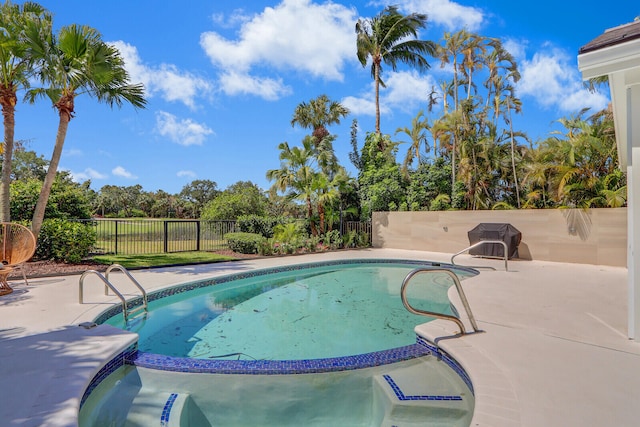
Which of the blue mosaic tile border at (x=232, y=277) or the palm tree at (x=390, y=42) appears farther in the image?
the palm tree at (x=390, y=42)

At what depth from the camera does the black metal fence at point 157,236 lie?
1241 cm

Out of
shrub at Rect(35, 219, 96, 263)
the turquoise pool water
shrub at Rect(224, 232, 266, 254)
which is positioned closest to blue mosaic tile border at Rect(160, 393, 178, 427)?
the turquoise pool water

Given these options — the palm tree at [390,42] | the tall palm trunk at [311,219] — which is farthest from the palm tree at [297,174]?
the palm tree at [390,42]

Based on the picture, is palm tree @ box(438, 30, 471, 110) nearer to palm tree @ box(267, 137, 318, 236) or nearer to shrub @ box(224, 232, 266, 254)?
palm tree @ box(267, 137, 318, 236)

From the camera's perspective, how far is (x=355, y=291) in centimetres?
820

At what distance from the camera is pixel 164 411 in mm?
2943

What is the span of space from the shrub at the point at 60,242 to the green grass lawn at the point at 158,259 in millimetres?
755

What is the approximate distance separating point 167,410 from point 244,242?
34.2 ft

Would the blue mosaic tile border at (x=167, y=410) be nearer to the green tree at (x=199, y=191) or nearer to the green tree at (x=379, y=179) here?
the green tree at (x=379, y=179)

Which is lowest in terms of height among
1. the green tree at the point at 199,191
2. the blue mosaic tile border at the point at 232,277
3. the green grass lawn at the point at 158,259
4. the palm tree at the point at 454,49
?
the blue mosaic tile border at the point at 232,277

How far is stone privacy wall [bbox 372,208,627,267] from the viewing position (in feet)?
33.3

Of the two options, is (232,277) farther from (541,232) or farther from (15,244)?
(541,232)

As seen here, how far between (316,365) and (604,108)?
56.7ft

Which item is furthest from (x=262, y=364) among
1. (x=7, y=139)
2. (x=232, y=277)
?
(x=7, y=139)
